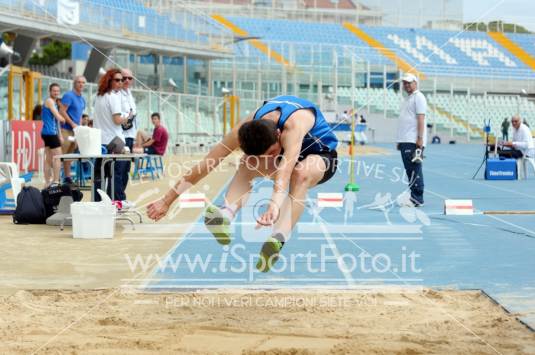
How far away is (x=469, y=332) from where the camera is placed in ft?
17.2

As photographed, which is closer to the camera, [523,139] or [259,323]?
[259,323]

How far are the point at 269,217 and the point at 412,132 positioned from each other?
26.9 ft

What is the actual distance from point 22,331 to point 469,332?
2.37m

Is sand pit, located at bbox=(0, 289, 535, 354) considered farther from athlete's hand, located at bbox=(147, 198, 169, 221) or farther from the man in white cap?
the man in white cap

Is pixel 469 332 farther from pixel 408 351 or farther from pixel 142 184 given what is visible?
pixel 142 184

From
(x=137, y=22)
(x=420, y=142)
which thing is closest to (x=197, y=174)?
(x=420, y=142)

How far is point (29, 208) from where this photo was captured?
1091cm

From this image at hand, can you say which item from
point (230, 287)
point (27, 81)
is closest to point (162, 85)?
point (27, 81)

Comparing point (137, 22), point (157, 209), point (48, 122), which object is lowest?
point (157, 209)

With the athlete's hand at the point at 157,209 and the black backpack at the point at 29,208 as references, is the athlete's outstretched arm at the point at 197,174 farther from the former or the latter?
the black backpack at the point at 29,208

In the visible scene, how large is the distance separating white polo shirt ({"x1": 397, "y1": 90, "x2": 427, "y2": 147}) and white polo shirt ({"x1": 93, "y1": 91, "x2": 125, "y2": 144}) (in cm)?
404

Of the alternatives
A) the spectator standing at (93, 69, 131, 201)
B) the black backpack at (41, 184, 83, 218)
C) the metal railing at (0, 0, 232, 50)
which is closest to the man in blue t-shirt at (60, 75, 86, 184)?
the spectator standing at (93, 69, 131, 201)

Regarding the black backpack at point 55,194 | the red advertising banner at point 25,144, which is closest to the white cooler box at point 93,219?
the black backpack at point 55,194

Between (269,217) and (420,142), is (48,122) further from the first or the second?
(269,217)
